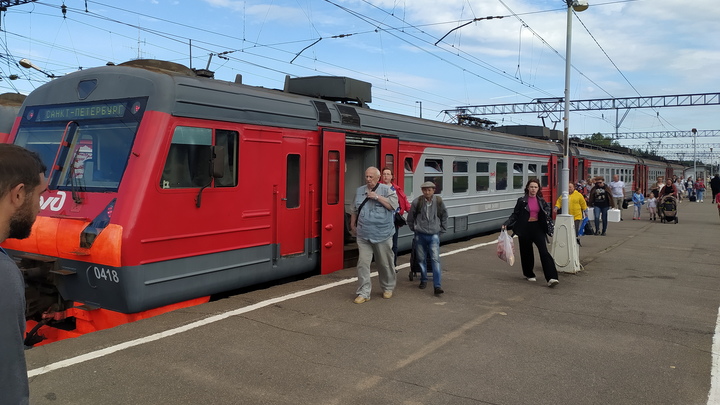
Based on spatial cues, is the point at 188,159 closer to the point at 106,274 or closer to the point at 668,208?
the point at 106,274

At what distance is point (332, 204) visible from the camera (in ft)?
27.3

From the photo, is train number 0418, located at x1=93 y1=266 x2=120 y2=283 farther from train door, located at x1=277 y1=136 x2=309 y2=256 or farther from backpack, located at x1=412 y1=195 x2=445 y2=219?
backpack, located at x1=412 y1=195 x2=445 y2=219

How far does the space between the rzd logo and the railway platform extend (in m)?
1.61

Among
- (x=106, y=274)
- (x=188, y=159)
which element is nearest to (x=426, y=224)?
(x=188, y=159)

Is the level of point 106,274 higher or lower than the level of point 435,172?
lower

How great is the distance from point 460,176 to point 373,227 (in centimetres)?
593

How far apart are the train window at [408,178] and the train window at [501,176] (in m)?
4.43

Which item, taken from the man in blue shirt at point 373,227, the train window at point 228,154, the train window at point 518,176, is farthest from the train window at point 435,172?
the train window at point 228,154

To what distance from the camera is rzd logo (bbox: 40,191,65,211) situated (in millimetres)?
6066

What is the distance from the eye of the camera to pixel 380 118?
9.54m

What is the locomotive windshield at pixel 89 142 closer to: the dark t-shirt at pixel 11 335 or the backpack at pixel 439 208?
the backpack at pixel 439 208

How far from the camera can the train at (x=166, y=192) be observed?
5.71 metres

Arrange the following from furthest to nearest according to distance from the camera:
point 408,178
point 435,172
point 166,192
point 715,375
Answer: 1. point 435,172
2. point 408,178
3. point 166,192
4. point 715,375

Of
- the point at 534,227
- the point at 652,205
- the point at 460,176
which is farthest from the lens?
the point at 652,205
